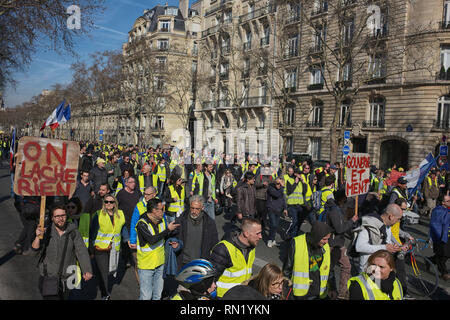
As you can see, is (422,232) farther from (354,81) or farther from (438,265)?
(354,81)

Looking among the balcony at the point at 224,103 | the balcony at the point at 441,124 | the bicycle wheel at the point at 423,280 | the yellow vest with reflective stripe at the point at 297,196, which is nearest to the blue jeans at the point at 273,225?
the yellow vest with reflective stripe at the point at 297,196

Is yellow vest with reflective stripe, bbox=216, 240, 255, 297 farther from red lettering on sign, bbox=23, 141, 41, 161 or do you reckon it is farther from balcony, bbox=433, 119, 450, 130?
balcony, bbox=433, 119, 450, 130

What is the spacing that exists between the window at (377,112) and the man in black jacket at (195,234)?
82.2ft

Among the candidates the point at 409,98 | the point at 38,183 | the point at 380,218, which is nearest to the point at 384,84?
the point at 409,98

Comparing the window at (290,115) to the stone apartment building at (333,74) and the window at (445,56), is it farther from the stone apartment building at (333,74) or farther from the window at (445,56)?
the window at (445,56)

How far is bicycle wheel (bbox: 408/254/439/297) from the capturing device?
588cm

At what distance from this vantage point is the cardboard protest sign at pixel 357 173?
6590 mm

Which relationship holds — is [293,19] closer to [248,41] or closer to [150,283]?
[248,41]

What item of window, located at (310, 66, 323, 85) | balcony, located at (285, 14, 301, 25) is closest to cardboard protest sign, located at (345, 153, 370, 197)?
window, located at (310, 66, 323, 85)

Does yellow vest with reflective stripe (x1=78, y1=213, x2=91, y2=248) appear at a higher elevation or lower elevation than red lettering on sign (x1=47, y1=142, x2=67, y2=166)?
lower

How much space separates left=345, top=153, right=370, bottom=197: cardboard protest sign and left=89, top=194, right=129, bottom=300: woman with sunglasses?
394 cm

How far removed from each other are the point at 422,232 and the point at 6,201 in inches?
528

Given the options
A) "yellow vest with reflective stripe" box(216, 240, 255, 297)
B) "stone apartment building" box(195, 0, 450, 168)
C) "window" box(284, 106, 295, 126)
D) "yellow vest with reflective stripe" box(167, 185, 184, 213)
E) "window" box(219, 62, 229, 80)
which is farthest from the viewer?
"window" box(219, 62, 229, 80)

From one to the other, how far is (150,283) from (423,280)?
456 cm
